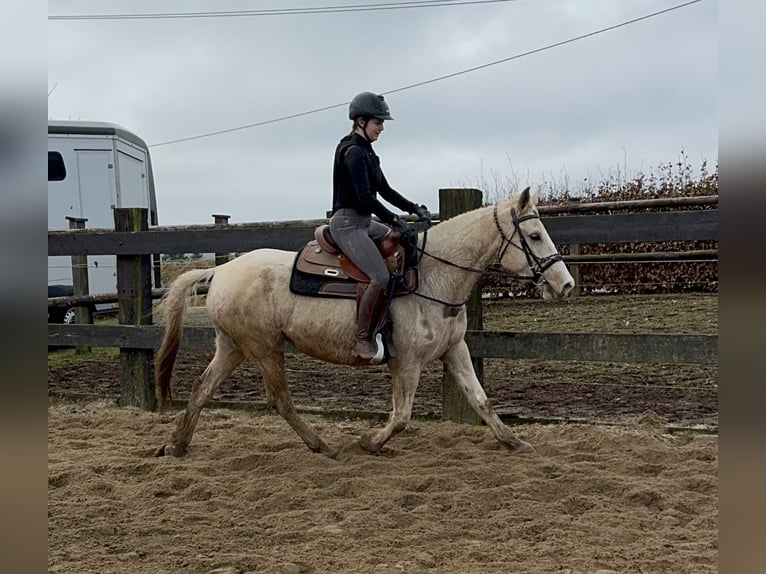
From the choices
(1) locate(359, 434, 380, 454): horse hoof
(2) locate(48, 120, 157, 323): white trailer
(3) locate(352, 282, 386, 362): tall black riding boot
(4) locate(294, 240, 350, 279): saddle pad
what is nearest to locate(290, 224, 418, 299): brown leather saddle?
(4) locate(294, 240, 350, 279): saddle pad

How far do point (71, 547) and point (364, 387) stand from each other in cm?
432

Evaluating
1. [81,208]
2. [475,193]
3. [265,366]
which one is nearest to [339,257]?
[265,366]

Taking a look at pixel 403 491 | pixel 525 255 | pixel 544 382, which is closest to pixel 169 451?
pixel 403 491

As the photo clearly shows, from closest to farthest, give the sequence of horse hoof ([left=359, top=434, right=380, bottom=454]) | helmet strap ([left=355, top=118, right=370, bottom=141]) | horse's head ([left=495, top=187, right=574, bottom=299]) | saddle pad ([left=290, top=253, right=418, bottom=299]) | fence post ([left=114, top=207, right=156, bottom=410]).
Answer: horse's head ([left=495, top=187, right=574, bottom=299]) < helmet strap ([left=355, top=118, right=370, bottom=141]) < saddle pad ([left=290, top=253, right=418, bottom=299]) < horse hoof ([left=359, top=434, right=380, bottom=454]) < fence post ([left=114, top=207, right=156, bottom=410])

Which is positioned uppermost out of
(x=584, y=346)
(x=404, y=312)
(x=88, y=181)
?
(x=88, y=181)

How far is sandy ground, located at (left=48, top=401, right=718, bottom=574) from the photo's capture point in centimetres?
320

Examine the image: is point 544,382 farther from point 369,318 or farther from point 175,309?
point 175,309

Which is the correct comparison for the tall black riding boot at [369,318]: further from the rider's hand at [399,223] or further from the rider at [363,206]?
the rider's hand at [399,223]

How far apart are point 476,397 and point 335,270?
1307mm

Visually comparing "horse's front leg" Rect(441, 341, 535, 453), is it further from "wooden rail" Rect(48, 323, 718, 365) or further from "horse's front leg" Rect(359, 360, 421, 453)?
"wooden rail" Rect(48, 323, 718, 365)

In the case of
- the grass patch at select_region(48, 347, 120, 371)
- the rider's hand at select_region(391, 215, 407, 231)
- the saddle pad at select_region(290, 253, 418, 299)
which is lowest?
the grass patch at select_region(48, 347, 120, 371)

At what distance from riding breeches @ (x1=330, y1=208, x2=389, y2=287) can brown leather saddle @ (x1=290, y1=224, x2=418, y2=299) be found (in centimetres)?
9

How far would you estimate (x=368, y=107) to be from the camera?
184 inches
